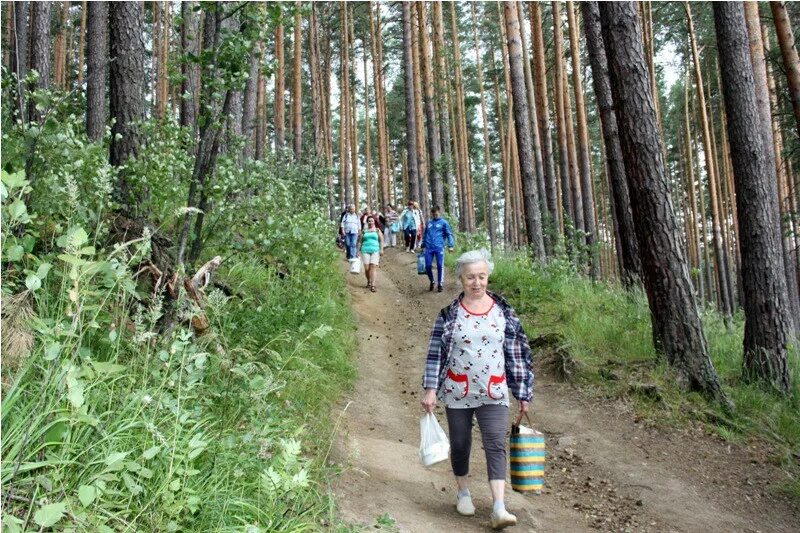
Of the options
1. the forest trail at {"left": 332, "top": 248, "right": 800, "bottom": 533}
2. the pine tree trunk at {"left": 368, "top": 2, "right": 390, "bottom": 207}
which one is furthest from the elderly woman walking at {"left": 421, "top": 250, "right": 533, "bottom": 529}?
the pine tree trunk at {"left": 368, "top": 2, "right": 390, "bottom": 207}

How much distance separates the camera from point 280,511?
2.87 metres

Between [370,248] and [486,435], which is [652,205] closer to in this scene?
[486,435]

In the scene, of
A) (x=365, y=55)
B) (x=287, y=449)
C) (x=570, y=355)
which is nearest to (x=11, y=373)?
(x=287, y=449)

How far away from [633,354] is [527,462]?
414 centimetres

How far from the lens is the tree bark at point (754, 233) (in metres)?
6.75

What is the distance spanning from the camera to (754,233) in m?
6.89

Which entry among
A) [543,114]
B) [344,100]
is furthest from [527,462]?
[344,100]

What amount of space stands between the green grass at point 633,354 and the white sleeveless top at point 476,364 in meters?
2.78

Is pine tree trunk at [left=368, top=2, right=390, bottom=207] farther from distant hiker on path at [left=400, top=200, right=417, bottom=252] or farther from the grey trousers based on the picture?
the grey trousers

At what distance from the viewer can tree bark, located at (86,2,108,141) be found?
9.28 metres

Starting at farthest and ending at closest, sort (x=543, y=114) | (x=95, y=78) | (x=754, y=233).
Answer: (x=543, y=114) → (x=95, y=78) → (x=754, y=233)

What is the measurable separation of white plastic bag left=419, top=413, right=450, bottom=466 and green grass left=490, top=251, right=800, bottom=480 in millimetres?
3127

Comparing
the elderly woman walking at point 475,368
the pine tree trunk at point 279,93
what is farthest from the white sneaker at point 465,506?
the pine tree trunk at point 279,93

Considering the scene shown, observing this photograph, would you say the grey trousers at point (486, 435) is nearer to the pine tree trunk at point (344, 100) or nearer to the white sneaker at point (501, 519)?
the white sneaker at point (501, 519)
